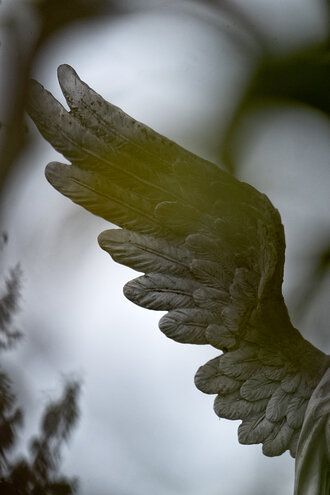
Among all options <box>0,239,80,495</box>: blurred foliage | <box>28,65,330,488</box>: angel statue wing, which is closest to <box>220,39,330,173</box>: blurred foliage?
<box>28,65,330,488</box>: angel statue wing

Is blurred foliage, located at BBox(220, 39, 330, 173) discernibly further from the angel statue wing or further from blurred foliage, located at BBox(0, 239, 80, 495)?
blurred foliage, located at BBox(0, 239, 80, 495)

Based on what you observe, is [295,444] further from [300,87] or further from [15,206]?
[300,87]

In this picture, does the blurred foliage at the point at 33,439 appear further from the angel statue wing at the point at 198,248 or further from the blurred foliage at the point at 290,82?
the blurred foliage at the point at 290,82

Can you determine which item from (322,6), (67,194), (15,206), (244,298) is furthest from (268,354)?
(322,6)

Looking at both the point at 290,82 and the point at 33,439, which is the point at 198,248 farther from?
the point at 290,82

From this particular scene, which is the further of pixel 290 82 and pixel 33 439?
pixel 290 82

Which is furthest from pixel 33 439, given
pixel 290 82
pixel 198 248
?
pixel 290 82
